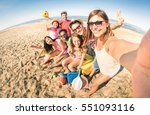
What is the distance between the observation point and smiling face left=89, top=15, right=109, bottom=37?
136 inches

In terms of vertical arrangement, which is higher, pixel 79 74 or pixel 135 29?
pixel 135 29

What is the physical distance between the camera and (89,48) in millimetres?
3529

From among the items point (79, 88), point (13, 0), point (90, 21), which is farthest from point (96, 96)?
point (13, 0)

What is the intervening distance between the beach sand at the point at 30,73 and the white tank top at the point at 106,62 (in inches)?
3.1

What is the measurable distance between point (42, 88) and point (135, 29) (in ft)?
3.60

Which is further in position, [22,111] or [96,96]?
[96,96]

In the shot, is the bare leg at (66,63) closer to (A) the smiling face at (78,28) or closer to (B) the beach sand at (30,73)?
(B) the beach sand at (30,73)

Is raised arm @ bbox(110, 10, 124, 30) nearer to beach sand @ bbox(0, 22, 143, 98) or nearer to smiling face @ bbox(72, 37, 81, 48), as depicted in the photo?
beach sand @ bbox(0, 22, 143, 98)

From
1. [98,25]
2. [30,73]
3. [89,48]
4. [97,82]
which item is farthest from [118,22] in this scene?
[30,73]

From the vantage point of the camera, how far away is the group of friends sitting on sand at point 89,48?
3457 millimetres

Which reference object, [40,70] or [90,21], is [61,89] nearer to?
[40,70]

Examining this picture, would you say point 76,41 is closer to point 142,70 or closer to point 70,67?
point 70,67

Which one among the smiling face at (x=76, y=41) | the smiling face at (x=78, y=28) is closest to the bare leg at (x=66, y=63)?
the smiling face at (x=76, y=41)

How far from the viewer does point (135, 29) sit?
11.3 ft
